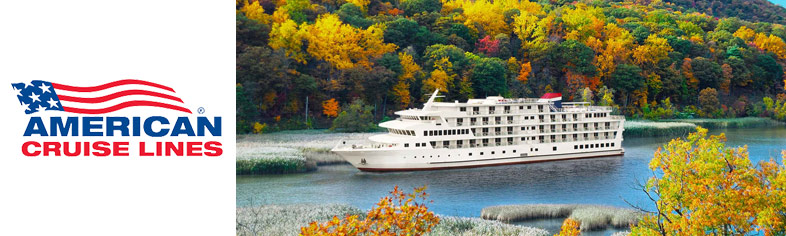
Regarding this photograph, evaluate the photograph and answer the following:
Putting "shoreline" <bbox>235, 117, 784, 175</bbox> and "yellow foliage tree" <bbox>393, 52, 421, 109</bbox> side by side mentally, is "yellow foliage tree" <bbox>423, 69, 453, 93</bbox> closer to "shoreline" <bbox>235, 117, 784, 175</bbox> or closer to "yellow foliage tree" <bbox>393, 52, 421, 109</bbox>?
"yellow foliage tree" <bbox>393, 52, 421, 109</bbox>

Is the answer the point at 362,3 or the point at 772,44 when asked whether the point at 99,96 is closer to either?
the point at 362,3

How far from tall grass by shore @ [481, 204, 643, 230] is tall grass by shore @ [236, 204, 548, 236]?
7.28 ft

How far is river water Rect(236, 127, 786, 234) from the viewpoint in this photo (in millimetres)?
28453

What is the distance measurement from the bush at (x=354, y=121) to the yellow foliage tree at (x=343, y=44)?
264 inches

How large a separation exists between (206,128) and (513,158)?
28.6 m

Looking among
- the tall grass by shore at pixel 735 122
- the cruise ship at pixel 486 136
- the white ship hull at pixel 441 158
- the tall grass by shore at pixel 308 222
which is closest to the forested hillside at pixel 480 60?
the tall grass by shore at pixel 735 122

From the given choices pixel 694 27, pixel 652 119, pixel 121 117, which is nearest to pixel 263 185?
pixel 121 117

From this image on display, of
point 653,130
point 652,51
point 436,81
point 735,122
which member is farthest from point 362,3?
point 735,122

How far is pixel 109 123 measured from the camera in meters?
13.2

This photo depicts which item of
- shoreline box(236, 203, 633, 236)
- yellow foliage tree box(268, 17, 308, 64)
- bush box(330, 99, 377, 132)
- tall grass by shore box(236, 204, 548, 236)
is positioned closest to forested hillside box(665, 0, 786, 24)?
yellow foliage tree box(268, 17, 308, 64)

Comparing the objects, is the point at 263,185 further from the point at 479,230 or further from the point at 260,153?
the point at 479,230

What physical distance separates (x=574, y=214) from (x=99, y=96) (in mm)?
16927

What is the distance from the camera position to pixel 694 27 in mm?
92938

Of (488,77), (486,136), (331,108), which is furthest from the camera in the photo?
(488,77)
